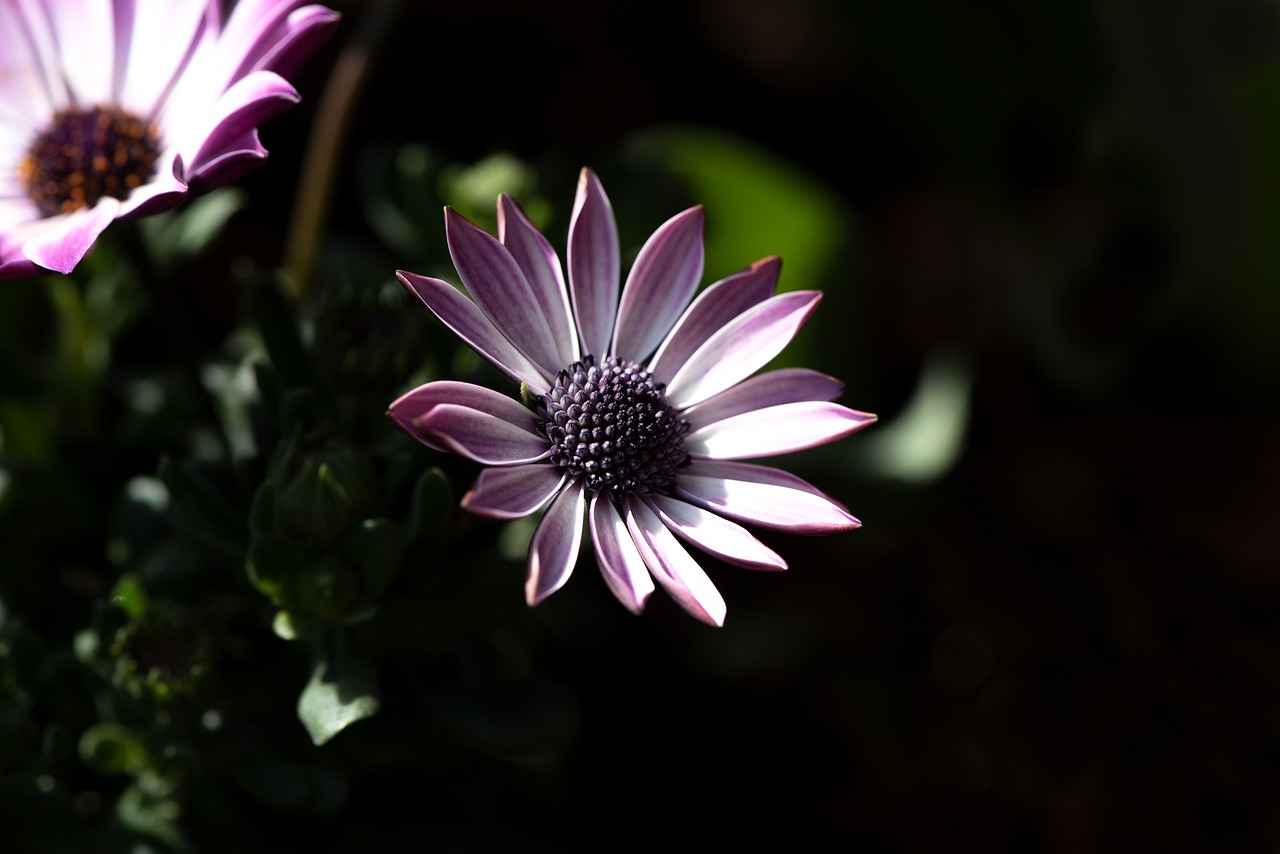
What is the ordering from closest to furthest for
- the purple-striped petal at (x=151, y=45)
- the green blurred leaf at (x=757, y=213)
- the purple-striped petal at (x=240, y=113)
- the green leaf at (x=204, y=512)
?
the purple-striped petal at (x=240, y=113) → the green leaf at (x=204, y=512) → the purple-striped petal at (x=151, y=45) → the green blurred leaf at (x=757, y=213)

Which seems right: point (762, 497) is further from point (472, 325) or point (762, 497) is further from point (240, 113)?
point (240, 113)

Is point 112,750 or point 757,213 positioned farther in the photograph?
point 757,213

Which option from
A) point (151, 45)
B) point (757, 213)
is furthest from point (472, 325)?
point (757, 213)

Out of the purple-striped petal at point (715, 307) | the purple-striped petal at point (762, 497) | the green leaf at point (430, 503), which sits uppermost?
the purple-striped petal at point (715, 307)

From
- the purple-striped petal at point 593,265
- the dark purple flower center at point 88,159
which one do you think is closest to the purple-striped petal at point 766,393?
the purple-striped petal at point 593,265

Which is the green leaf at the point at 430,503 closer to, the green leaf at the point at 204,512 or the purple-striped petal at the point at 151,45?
the green leaf at the point at 204,512

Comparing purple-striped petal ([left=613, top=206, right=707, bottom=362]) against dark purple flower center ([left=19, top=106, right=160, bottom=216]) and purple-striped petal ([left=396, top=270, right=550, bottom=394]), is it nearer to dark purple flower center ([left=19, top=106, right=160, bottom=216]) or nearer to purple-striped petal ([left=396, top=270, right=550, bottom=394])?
purple-striped petal ([left=396, top=270, right=550, bottom=394])

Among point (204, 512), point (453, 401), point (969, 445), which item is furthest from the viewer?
point (969, 445)
